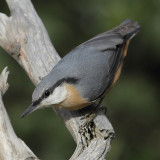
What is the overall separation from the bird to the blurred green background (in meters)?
0.65

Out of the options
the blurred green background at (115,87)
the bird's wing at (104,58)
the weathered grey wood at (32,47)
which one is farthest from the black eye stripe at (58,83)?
the blurred green background at (115,87)

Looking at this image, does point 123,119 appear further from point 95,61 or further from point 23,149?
point 23,149

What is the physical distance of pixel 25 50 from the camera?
434cm

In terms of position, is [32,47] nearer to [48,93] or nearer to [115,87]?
[48,93]

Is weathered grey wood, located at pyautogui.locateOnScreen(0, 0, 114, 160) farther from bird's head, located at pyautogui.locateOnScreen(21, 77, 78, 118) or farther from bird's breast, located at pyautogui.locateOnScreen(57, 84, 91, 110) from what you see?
bird's head, located at pyautogui.locateOnScreen(21, 77, 78, 118)

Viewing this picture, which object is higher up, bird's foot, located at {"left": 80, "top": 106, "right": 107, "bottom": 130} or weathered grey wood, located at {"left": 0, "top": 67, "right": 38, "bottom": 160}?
weathered grey wood, located at {"left": 0, "top": 67, "right": 38, "bottom": 160}

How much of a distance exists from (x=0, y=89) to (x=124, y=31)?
1459mm

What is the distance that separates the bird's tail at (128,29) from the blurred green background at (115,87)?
148 mm

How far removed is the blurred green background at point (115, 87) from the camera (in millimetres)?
5062

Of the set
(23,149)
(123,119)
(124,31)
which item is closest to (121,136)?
(123,119)

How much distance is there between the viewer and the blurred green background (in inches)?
199

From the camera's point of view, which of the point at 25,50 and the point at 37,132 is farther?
the point at 37,132

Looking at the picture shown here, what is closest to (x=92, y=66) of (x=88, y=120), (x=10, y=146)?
(x=88, y=120)

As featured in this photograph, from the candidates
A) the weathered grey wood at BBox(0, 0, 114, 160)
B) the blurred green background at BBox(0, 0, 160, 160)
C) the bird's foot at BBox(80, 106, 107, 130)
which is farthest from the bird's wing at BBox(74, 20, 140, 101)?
the blurred green background at BBox(0, 0, 160, 160)
